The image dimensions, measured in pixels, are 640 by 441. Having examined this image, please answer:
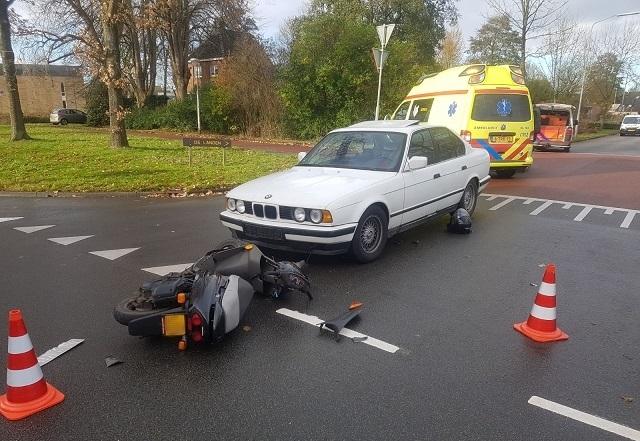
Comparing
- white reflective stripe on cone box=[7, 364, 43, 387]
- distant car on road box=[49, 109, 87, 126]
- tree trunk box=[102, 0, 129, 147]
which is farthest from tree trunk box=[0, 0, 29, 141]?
distant car on road box=[49, 109, 87, 126]

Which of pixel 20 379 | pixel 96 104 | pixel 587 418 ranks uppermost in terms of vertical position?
pixel 96 104

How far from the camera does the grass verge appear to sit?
34.9 ft

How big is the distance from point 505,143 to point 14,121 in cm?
1777

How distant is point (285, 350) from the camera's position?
12.0ft

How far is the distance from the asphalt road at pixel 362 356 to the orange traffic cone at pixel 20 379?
0.09 meters

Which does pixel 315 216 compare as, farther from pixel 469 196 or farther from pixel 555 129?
pixel 555 129

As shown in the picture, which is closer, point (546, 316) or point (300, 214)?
point (546, 316)

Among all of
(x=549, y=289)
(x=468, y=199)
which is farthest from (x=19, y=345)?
(x=468, y=199)

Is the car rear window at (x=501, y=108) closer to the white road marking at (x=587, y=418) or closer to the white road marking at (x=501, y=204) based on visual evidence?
the white road marking at (x=501, y=204)

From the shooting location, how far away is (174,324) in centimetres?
350

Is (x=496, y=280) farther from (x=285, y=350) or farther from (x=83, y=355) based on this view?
(x=83, y=355)

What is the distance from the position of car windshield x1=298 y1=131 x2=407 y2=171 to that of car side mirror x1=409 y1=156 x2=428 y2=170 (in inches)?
7.4

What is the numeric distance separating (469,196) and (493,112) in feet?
17.1

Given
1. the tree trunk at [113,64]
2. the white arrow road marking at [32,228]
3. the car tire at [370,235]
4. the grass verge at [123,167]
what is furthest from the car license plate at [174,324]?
the tree trunk at [113,64]
